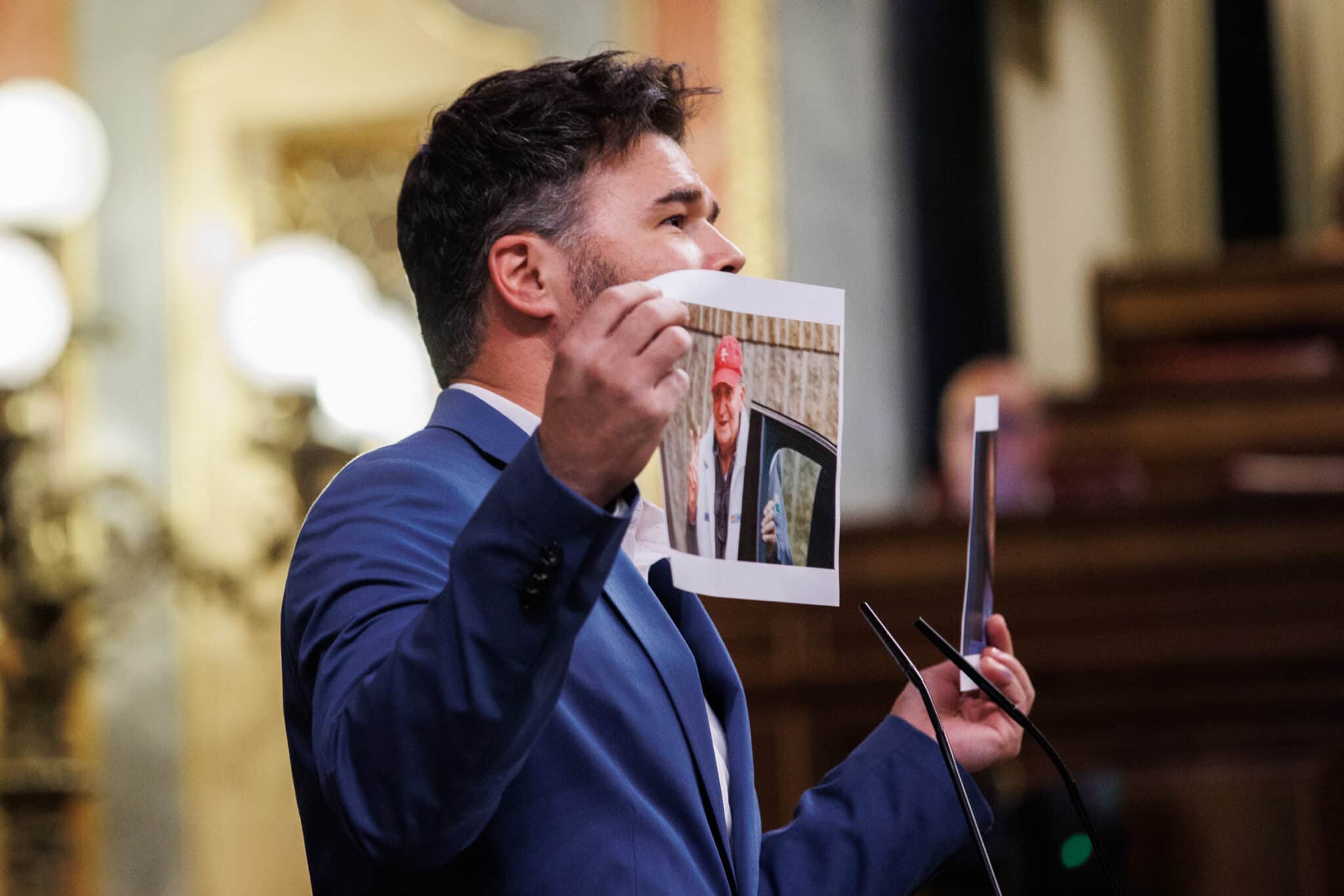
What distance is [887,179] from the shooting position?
5.93 meters

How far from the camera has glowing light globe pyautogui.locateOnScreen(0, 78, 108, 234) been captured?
14.9 feet

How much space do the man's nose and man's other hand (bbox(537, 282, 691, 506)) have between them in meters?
0.37

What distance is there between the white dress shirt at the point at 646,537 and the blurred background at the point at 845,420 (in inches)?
71.3

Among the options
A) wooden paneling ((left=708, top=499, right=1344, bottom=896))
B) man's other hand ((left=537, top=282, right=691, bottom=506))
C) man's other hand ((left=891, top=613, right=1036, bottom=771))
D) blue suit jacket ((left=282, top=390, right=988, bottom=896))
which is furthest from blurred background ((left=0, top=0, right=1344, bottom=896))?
man's other hand ((left=537, top=282, right=691, bottom=506))

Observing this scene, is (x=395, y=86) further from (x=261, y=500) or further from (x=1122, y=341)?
(x=1122, y=341)

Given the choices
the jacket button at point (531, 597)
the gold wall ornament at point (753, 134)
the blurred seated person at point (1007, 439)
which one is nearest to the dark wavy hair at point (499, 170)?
the jacket button at point (531, 597)

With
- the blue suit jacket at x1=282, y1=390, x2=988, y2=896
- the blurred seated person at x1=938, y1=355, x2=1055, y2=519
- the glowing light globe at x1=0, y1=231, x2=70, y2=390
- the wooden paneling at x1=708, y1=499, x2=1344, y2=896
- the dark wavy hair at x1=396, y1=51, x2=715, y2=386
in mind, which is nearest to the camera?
the blue suit jacket at x1=282, y1=390, x2=988, y2=896

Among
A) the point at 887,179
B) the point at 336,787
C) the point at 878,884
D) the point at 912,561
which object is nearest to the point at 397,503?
the point at 336,787

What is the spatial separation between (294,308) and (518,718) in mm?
3885

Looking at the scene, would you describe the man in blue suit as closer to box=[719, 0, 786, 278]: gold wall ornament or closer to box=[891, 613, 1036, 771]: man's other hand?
box=[891, 613, 1036, 771]: man's other hand

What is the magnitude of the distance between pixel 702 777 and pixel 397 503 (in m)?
0.32

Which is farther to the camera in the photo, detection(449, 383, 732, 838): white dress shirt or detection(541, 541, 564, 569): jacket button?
detection(449, 383, 732, 838): white dress shirt

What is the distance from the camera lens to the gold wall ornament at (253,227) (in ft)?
17.1

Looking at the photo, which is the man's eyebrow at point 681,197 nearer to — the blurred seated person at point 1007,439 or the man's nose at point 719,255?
the man's nose at point 719,255
